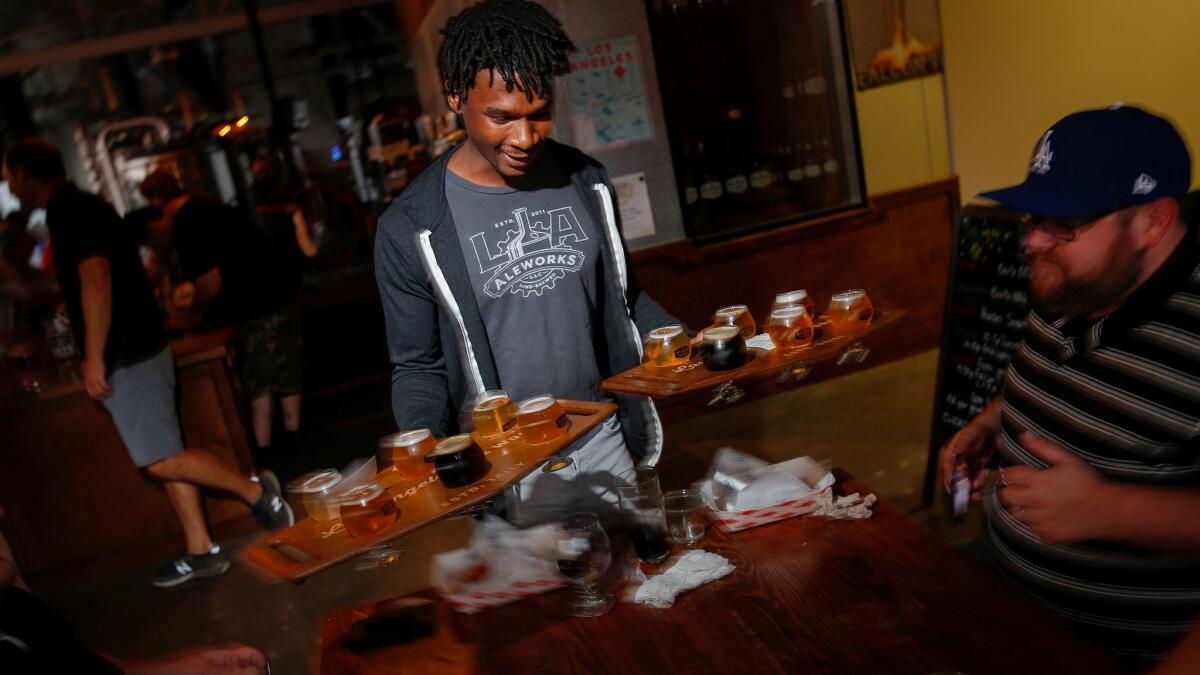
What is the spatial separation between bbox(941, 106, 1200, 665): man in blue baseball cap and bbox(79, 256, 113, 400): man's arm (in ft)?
11.6

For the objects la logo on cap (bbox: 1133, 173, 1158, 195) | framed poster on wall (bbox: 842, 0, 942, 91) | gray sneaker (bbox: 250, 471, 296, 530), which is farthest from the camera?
→ framed poster on wall (bbox: 842, 0, 942, 91)

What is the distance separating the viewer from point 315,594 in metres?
3.76

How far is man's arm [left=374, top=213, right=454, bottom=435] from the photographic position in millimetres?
2021

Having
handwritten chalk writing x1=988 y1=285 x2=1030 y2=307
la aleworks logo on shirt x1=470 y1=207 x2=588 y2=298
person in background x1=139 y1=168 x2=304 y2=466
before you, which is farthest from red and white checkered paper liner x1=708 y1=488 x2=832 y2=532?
person in background x1=139 y1=168 x2=304 y2=466

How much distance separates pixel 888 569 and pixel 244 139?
23.7ft

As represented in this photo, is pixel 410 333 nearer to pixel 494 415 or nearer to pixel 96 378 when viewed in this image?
pixel 494 415

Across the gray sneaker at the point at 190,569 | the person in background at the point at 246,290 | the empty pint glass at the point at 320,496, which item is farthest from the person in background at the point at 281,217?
the empty pint glass at the point at 320,496

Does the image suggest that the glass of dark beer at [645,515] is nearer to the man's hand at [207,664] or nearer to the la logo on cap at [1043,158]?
the man's hand at [207,664]

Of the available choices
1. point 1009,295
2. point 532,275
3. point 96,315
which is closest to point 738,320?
point 532,275

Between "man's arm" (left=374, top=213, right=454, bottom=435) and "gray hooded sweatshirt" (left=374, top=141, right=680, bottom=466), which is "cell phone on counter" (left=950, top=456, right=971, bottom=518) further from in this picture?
"man's arm" (left=374, top=213, right=454, bottom=435)

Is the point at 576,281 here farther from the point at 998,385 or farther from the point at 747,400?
the point at 747,400

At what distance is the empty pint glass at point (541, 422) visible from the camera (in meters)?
1.78

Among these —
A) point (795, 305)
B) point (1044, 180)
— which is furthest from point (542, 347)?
point (1044, 180)

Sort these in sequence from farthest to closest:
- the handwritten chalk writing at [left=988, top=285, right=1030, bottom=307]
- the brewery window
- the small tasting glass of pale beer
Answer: the brewery window
the handwritten chalk writing at [left=988, top=285, right=1030, bottom=307]
the small tasting glass of pale beer
